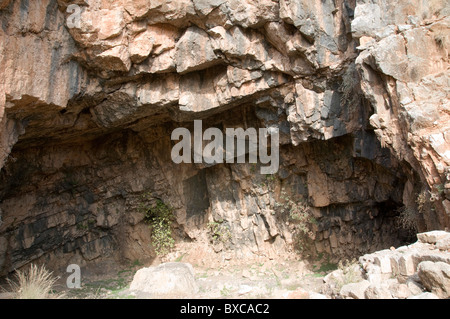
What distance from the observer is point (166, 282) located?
6809mm

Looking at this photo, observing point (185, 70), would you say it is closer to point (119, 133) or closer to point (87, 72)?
point (87, 72)

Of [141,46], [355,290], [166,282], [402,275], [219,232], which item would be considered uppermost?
[141,46]

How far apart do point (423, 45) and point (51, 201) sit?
38.3ft

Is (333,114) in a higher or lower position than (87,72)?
lower

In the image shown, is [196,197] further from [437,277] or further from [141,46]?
[437,277]

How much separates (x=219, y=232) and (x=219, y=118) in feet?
12.8

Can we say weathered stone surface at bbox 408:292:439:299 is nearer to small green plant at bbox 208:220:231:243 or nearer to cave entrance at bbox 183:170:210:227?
small green plant at bbox 208:220:231:243

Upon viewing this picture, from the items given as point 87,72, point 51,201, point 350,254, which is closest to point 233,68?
point 87,72

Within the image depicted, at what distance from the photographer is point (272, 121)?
419 inches

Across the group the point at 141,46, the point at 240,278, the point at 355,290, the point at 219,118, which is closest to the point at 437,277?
the point at 355,290

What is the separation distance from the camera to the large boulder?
659cm

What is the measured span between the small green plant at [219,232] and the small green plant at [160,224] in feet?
5.14

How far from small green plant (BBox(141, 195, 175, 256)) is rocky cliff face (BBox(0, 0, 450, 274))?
1.05ft

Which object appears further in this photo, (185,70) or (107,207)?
(107,207)
